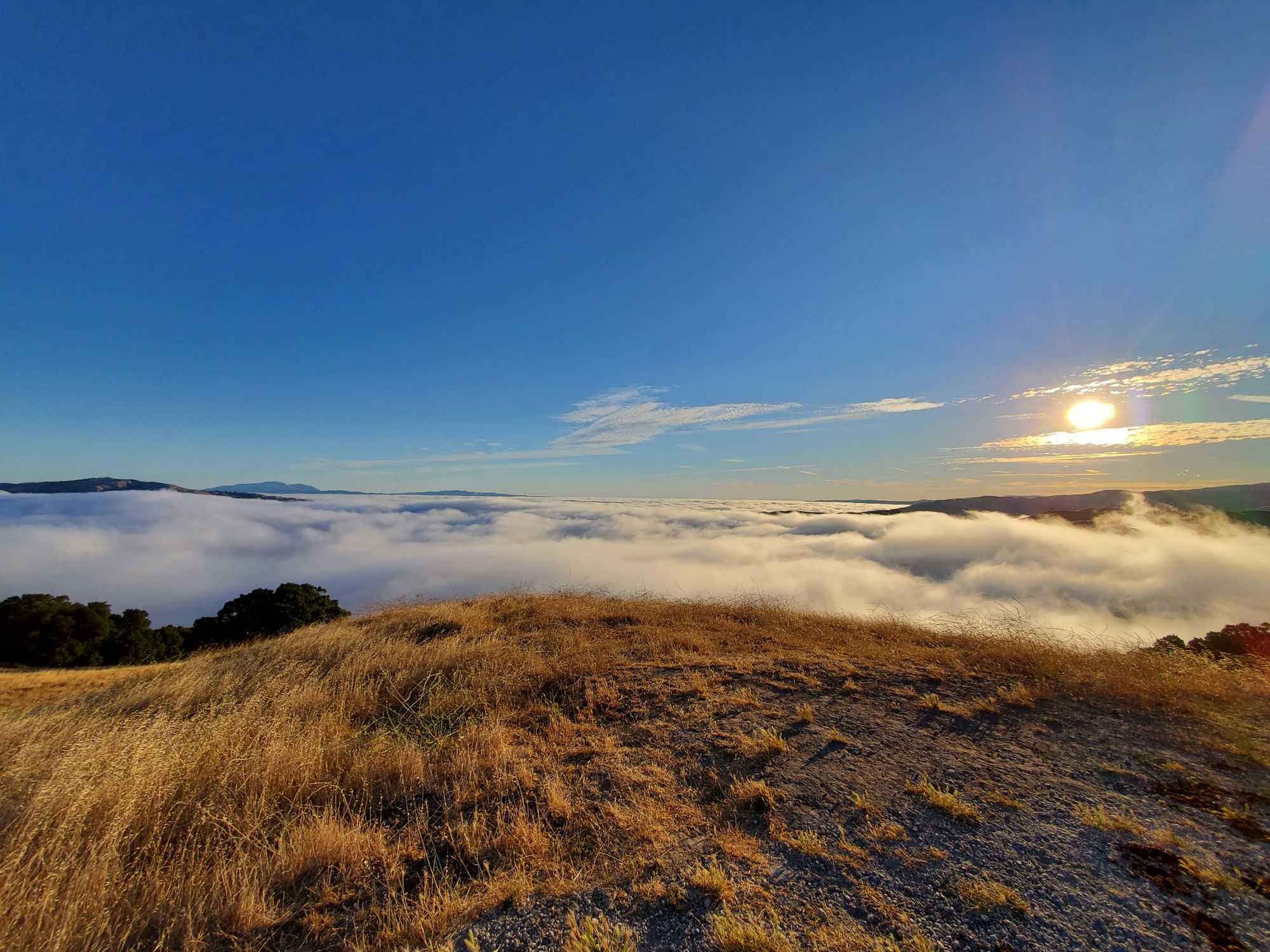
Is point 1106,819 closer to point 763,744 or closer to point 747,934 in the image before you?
point 763,744


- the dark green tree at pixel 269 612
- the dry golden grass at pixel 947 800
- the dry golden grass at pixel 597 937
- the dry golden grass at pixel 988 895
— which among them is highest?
the dry golden grass at pixel 988 895

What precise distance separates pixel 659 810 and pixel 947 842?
2.12 metres

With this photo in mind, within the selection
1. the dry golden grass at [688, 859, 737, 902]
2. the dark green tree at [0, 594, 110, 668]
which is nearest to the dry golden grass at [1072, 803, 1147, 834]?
the dry golden grass at [688, 859, 737, 902]

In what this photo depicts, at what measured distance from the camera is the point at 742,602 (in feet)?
41.7

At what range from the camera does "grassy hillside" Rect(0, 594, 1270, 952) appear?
8.84 ft

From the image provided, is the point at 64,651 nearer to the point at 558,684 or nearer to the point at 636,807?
the point at 558,684

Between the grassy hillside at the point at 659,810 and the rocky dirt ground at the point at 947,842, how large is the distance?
0.07 ft

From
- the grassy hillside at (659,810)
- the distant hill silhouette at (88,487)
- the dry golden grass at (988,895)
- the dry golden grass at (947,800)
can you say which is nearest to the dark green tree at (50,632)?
the grassy hillside at (659,810)

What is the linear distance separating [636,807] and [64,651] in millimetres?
37587

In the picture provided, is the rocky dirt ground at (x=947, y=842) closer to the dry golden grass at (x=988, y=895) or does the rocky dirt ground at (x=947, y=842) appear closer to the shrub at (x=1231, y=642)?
the dry golden grass at (x=988, y=895)

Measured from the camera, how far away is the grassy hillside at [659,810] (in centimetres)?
270

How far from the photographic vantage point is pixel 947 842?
328 centimetres

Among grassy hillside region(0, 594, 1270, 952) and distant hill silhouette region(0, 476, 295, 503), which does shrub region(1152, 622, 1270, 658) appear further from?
distant hill silhouette region(0, 476, 295, 503)

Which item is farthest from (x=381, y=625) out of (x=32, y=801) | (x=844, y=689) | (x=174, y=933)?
(x=844, y=689)
